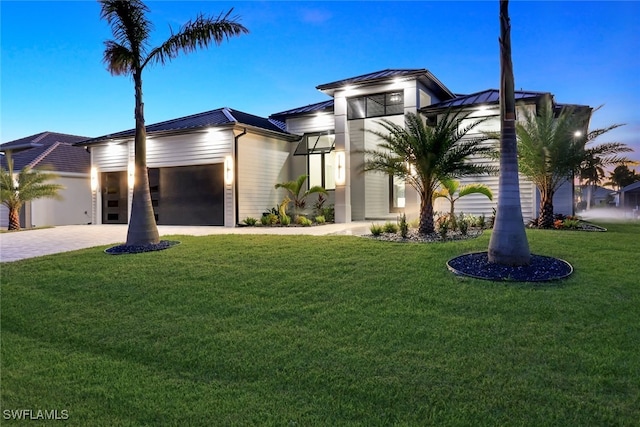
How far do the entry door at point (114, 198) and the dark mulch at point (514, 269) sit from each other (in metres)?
19.7

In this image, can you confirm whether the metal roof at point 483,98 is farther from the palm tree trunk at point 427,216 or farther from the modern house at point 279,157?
the palm tree trunk at point 427,216

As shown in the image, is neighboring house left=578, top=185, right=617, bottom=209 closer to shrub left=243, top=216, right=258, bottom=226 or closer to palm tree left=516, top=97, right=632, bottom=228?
palm tree left=516, top=97, right=632, bottom=228

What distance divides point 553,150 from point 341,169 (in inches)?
340

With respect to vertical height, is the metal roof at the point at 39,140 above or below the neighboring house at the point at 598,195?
above

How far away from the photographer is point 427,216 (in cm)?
1132

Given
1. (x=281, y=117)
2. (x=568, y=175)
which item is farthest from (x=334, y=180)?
(x=568, y=175)

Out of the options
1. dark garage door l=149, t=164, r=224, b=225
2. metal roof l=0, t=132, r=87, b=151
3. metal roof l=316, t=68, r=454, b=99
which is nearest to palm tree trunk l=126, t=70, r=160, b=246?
dark garage door l=149, t=164, r=224, b=225

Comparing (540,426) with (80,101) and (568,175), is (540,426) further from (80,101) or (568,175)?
(80,101)

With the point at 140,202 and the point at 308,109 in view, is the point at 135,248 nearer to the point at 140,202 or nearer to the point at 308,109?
the point at 140,202

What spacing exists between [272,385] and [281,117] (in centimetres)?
1926

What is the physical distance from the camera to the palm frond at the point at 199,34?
11.6 metres

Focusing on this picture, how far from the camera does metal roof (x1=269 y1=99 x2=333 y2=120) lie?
20.5 m

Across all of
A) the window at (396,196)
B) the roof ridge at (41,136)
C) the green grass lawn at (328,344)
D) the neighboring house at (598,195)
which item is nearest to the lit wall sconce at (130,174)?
the green grass lawn at (328,344)

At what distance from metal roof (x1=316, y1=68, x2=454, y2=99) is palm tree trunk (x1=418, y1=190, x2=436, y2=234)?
7335 millimetres
